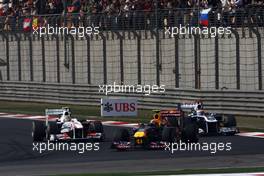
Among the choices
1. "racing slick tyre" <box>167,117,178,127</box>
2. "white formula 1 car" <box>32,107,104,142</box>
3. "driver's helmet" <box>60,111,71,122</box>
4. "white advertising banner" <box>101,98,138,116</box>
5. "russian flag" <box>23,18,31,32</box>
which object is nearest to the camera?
"racing slick tyre" <box>167,117,178,127</box>

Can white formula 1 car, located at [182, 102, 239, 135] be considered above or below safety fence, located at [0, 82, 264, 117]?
below

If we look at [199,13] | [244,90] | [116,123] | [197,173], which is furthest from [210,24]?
[197,173]

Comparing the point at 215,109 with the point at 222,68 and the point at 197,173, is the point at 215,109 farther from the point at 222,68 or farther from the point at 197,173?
the point at 197,173

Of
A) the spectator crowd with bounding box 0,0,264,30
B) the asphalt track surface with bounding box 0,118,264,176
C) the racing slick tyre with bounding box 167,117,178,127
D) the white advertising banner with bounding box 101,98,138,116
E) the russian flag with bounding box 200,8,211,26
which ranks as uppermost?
the spectator crowd with bounding box 0,0,264,30

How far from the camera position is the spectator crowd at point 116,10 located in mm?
29103

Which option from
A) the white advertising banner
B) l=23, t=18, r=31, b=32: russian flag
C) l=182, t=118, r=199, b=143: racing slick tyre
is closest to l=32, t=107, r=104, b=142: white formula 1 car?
the white advertising banner

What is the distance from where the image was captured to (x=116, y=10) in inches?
1337

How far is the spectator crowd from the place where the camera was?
29103 mm

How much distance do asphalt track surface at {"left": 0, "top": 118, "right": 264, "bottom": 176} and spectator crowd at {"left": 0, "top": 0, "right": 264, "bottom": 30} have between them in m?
7.08

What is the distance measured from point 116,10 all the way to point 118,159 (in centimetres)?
1523

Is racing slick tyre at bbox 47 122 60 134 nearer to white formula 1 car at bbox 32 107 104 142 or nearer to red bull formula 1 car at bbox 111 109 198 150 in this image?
white formula 1 car at bbox 32 107 104 142

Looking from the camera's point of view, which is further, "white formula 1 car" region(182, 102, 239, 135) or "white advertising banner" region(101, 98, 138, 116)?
"white formula 1 car" region(182, 102, 239, 135)

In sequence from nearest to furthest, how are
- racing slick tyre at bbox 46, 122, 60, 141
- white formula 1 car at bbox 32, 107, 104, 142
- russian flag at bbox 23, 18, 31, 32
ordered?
white formula 1 car at bbox 32, 107, 104, 142 < racing slick tyre at bbox 46, 122, 60, 141 < russian flag at bbox 23, 18, 31, 32

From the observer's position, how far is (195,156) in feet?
63.6
